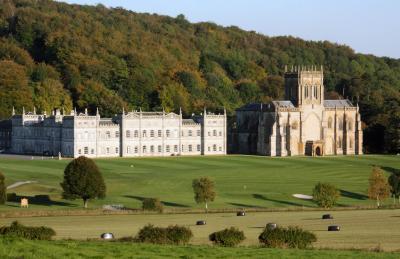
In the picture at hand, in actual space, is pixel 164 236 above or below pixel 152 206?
above

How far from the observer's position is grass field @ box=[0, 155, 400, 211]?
90000 mm

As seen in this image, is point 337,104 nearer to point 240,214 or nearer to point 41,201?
point 41,201

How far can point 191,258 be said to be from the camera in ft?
128

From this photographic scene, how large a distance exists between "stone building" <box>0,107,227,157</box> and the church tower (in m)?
10.7

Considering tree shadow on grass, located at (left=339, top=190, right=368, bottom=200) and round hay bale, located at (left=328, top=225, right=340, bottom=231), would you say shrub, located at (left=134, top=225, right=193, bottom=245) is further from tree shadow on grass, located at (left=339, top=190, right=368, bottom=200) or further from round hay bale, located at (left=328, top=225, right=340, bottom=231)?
tree shadow on grass, located at (left=339, top=190, right=368, bottom=200)

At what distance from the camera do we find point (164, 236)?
151 ft

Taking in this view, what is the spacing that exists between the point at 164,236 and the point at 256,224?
1987cm

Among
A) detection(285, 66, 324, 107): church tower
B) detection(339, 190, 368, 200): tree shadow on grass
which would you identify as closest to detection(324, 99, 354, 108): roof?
detection(285, 66, 324, 107): church tower

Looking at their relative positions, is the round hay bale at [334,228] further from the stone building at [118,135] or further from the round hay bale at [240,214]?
the stone building at [118,135]

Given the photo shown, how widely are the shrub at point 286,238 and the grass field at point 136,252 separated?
1690mm

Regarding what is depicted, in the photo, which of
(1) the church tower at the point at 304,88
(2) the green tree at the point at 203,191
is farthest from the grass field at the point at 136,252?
(1) the church tower at the point at 304,88

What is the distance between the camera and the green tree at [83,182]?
8450cm

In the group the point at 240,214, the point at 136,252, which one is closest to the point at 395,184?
the point at 240,214

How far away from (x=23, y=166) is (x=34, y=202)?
25.9m
